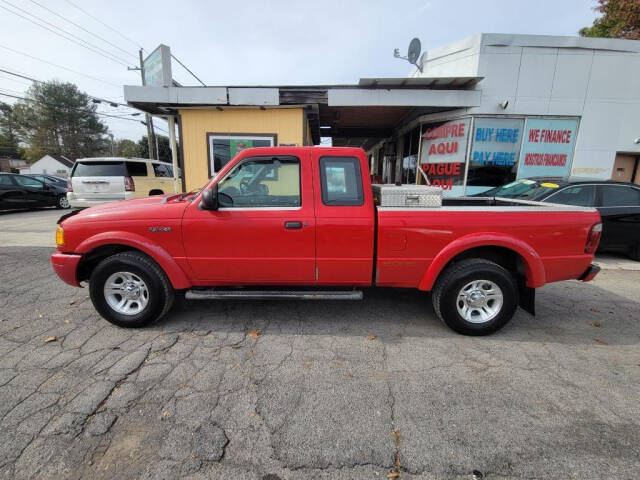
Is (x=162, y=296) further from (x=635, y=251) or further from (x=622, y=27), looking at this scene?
(x=622, y=27)

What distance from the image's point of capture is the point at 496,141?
856 centimetres

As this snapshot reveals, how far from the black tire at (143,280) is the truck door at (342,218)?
1719mm

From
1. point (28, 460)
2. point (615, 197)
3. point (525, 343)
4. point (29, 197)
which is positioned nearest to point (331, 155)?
point (525, 343)

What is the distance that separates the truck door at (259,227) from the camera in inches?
122

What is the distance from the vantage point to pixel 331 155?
3199mm

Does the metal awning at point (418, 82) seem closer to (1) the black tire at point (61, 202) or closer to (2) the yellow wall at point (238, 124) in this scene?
(2) the yellow wall at point (238, 124)

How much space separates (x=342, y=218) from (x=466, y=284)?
57.9 inches

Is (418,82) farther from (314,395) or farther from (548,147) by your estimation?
(314,395)

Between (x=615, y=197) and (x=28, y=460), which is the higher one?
(x=615, y=197)

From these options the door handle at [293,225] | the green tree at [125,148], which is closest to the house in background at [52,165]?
the green tree at [125,148]

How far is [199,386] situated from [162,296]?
4.14 feet

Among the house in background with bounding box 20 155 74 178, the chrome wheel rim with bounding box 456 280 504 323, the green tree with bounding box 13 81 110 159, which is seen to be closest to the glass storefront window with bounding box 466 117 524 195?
the chrome wheel rim with bounding box 456 280 504 323

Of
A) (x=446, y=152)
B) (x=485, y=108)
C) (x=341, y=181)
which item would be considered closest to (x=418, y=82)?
(x=485, y=108)

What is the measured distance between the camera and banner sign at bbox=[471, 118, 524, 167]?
27.8 ft
